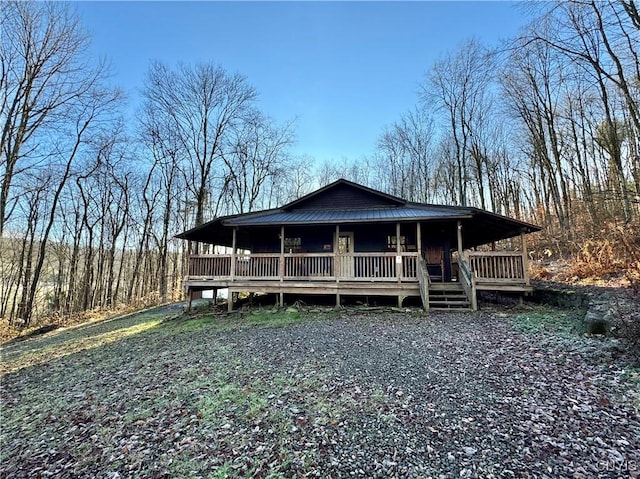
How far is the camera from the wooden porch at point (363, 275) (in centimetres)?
1058

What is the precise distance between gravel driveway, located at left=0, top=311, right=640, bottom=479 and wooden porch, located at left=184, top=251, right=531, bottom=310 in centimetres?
377

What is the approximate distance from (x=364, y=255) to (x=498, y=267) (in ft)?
15.4

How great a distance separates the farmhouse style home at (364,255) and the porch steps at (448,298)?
3cm

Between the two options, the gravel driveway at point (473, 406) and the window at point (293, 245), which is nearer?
the gravel driveway at point (473, 406)

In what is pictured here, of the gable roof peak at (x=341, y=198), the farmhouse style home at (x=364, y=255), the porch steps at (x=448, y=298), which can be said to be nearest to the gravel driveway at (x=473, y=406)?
the porch steps at (x=448, y=298)

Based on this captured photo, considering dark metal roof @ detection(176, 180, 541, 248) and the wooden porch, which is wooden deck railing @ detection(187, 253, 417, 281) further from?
dark metal roof @ detection(176, 180, 541, 248)

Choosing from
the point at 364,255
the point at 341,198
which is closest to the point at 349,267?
the point at 364,255

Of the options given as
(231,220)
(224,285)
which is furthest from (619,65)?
Result: (224,285)

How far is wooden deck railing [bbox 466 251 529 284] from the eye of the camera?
10.5 m

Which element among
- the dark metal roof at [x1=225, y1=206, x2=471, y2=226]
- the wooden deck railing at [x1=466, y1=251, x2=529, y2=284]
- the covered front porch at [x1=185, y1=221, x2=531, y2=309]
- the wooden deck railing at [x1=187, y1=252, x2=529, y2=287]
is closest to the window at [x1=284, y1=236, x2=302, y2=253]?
the covered front porch at [x1=185, y1=221, x2=531, y2=309]

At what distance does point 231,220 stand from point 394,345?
28.0 feet

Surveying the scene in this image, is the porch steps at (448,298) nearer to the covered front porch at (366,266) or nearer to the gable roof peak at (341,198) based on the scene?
the covered front porch at (366,266)

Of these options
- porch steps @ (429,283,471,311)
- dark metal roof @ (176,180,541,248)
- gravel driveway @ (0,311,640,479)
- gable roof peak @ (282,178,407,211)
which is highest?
gable roof peak @ (282,178,407,211)

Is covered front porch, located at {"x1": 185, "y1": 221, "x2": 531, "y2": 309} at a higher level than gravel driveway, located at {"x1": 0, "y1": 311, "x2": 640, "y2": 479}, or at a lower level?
higher
